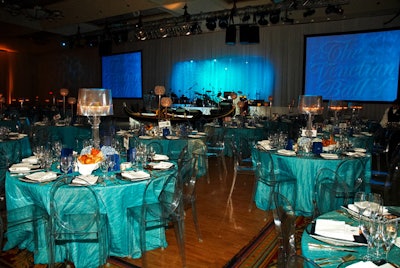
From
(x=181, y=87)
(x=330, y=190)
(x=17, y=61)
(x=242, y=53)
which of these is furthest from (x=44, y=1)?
(x=330, y=190)

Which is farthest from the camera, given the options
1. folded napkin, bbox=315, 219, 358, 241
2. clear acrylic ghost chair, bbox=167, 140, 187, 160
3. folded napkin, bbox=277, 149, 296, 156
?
clear acrylic ghost chair, bbox=167, 140, 187, 160

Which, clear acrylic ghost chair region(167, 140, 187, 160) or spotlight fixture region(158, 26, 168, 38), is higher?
spotlight fixture region(158, 26, 168, 38)

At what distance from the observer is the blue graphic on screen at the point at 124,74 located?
17.4 meters

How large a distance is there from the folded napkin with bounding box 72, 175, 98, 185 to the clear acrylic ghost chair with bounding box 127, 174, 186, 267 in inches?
14.9

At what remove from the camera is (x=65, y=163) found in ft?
9.45

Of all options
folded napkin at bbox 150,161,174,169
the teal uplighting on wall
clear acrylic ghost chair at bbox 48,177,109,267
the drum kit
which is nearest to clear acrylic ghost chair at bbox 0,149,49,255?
clear acrylic ghost chair at bbox 48,177,109,267

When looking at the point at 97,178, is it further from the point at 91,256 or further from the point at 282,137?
the point at 282,137

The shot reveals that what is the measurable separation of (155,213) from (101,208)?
440mm

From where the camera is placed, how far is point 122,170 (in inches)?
123

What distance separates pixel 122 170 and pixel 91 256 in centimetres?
78

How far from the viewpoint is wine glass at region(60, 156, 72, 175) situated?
9.43 ft

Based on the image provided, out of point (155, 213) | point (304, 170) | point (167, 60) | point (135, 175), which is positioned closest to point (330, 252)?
point (155, 213)

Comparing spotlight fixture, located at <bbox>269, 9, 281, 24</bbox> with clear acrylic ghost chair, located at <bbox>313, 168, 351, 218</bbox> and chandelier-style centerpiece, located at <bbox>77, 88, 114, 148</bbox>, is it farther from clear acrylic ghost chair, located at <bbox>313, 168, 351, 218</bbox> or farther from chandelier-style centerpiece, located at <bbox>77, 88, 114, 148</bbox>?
chandelier-style centerpiece, located at <bbox>77, 88, 114, 148</bbox>

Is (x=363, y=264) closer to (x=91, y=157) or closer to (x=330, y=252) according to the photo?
(x=330, y=252)
